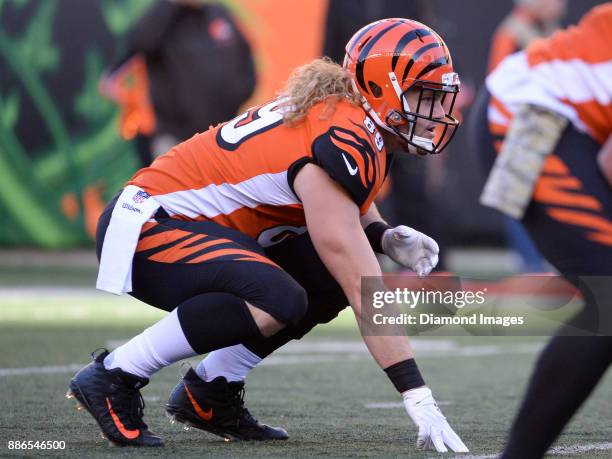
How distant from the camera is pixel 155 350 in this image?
142 inches

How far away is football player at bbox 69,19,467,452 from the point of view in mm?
3504

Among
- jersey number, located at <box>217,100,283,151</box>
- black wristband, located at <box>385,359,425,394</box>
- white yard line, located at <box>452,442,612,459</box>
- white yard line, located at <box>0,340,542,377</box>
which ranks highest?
jersey number, located at <box>217,100,283,151</box>

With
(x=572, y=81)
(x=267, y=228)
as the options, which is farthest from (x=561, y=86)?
(x=267, y=228)

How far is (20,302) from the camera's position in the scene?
26.1 ft

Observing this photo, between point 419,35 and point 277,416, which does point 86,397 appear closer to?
point 277,416

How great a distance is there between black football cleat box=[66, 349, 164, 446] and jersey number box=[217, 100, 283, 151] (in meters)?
0.76

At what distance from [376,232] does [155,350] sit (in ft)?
2.87

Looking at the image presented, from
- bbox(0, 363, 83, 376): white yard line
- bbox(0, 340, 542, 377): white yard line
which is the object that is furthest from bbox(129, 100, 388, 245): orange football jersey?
bbox(0, 340, 542, 377): white yard line

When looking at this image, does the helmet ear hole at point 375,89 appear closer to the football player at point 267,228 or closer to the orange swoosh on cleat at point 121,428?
the football player at point 267,228

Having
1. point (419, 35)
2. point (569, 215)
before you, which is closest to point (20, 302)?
point (419, 35)

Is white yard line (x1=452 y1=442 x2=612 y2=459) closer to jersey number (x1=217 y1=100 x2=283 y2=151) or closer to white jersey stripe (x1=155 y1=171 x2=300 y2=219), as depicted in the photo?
white jersey stripe (x1=155 y1=171 x2=300 y2=219)

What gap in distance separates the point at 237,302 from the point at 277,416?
34.0 inches

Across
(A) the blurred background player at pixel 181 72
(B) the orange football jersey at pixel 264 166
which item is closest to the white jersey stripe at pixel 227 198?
(B) the orange football jersey at pixel 264 166

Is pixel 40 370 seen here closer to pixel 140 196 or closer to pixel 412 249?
pixel 140 196
